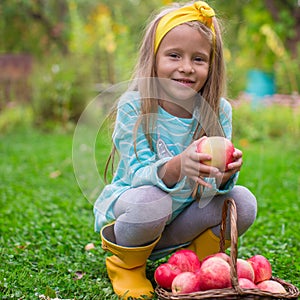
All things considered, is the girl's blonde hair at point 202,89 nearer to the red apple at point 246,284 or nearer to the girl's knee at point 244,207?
the girl's knee at point 244,207

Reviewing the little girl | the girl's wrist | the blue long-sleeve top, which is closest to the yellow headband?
the little girl

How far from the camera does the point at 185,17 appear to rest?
2.32 metres

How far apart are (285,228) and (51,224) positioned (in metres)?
1.42

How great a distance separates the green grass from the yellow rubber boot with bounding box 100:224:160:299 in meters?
0.07

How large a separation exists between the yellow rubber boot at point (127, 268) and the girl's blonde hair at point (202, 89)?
1.37 feet

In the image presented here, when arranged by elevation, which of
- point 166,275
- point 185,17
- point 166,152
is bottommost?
point 166,275

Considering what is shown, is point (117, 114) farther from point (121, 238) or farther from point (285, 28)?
point (285, 28)

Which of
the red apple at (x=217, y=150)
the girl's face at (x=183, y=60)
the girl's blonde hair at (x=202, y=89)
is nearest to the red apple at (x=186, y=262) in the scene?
the red apple at (x=217, y=150)

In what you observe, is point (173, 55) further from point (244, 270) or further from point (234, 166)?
point (244, 270)

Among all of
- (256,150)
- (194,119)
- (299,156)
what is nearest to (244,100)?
(256,150)

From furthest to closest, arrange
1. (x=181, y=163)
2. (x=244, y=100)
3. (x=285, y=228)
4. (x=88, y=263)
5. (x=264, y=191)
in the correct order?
(x=244, y=100) < (x=264, y=191) < (x=285, y=228) < (x=88, y=263) < (x=181, y=163)

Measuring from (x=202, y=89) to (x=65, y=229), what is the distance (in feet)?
4.08

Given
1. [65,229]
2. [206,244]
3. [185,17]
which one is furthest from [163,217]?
[65,229]

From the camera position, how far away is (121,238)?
87.2 inches
